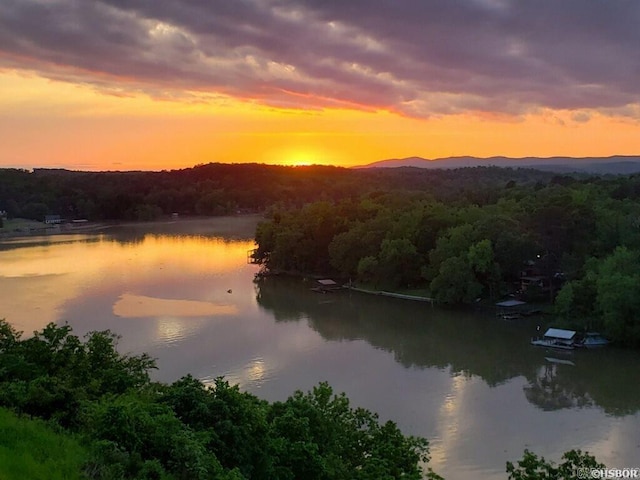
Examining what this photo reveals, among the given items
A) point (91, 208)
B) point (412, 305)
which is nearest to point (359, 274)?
point (412, 305)

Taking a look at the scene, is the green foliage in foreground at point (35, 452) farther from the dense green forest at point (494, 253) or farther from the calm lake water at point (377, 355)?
the dense green forest at point (494, 253)

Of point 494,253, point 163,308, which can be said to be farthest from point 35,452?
point 494,253

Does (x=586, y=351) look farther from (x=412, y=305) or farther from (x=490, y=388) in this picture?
(x=412, y=305)

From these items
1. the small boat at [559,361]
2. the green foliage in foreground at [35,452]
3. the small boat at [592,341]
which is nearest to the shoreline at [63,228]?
the small boat at [559,361]

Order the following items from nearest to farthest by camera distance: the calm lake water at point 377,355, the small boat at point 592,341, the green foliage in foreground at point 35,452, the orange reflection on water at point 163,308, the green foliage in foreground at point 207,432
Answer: the green foliage in foreground at point 35,452 < the green foliage in foreground at point 207,432 < the calm lake water at point 377,355 < the small boat at point 592,341 < the orange reflection on water at point 163,308

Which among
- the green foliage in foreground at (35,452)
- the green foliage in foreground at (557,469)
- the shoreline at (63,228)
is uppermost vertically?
the green foliage in foreground at (35,452)

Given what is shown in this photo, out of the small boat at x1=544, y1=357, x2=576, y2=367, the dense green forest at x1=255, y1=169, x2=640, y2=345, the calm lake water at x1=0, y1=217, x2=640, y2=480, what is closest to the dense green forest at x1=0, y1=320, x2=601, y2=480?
the calm lake water at x1=0, y1=217, x2=640, y2=480

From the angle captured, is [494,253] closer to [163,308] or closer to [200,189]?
[163,308]
